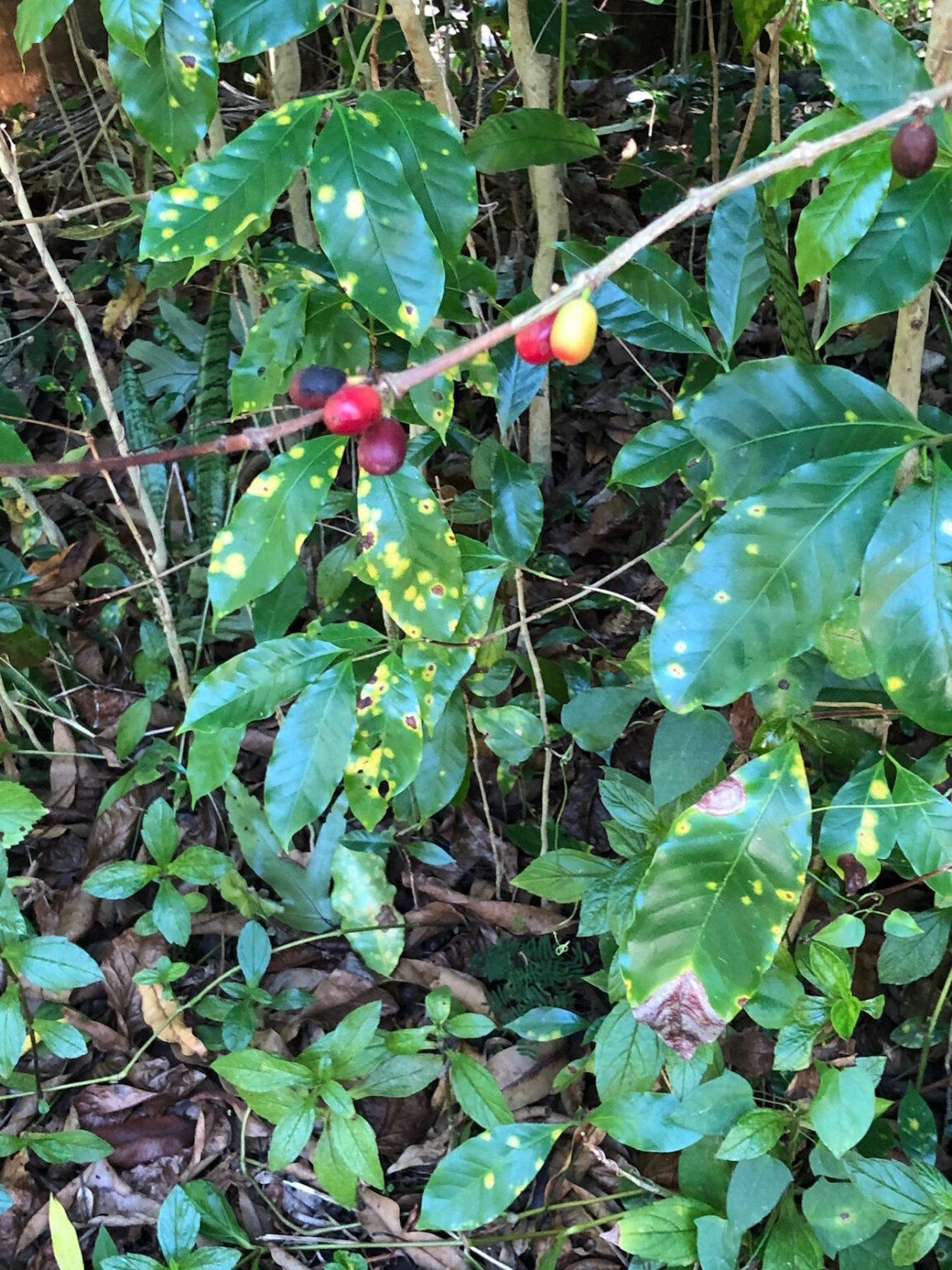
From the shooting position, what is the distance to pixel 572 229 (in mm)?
2084

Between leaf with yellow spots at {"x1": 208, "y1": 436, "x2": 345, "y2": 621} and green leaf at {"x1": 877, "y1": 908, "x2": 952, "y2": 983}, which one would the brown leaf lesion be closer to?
green leaf at {"x1": 877, "y1": 908, "x2": 952, "y2": 983}

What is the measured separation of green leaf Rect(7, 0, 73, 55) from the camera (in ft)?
2.74

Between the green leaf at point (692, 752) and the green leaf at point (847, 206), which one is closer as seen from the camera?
the green leaf at point (847, 206)

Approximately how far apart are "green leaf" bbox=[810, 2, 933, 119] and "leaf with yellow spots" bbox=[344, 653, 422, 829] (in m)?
0.69

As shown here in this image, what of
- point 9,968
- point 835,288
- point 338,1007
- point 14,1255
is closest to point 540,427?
point 835,288

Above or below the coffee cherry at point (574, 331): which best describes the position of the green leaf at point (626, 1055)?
below

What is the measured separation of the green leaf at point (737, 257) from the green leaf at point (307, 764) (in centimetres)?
60

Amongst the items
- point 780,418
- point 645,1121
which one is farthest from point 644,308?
point 645,1121

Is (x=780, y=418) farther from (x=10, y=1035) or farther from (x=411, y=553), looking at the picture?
(x=10, y=1035)

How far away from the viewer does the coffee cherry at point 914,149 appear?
562 mm

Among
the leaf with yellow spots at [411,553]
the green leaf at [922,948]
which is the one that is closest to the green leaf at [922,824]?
the green leaf at [922,948]

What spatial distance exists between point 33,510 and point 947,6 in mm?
1493

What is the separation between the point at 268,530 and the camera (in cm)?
93

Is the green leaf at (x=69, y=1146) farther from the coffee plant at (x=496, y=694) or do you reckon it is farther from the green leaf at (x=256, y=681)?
the green leaf at (x=256, y=681)
